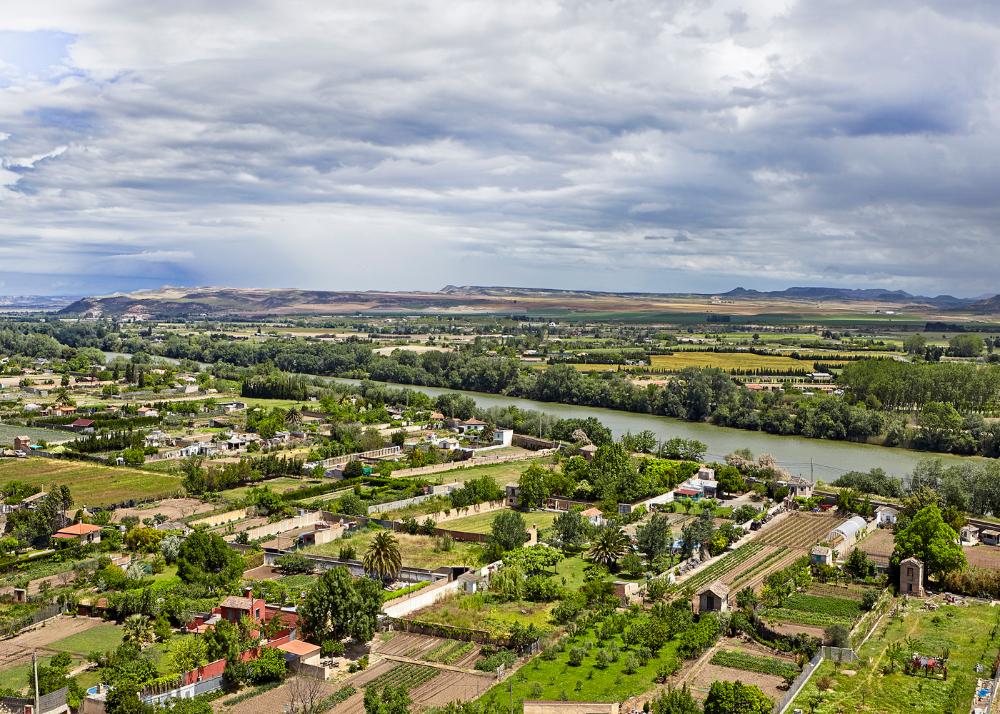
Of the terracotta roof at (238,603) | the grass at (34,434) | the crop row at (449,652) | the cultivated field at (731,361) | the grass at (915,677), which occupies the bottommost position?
the crop row at (449,652)

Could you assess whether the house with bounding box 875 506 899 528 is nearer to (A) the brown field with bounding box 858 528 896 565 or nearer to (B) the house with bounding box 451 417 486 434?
(A) the brown field with bounding box 858 528 896 565

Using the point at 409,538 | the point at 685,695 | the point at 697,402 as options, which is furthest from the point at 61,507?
the point at 697,402

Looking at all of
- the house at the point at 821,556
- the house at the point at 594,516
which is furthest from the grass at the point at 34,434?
the house at the point at 821,556

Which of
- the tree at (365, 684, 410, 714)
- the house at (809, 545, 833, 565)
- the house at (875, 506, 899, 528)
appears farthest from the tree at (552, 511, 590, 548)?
the tree at (365, 684, 410, 714)

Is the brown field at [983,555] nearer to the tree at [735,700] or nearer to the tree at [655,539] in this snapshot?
the tree at [655,539]

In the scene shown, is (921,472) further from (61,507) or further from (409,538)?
(61,507)
